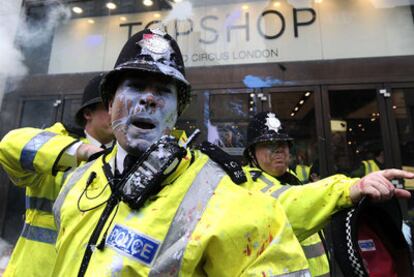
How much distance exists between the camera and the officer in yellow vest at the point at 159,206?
102 cm

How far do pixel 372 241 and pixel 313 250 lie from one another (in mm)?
1112

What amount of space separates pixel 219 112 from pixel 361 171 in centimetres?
274

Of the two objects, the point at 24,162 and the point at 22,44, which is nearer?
the point at 24,162

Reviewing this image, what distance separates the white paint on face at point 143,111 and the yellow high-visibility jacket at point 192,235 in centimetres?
23

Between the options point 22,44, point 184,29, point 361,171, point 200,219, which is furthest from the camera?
point 22,44

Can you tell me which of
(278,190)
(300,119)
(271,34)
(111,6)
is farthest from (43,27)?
(278,190)

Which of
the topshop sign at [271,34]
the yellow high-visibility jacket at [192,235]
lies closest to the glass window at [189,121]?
the topshop sign at [271,34]

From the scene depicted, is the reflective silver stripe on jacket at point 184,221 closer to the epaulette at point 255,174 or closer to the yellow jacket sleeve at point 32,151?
the yellow jacket sleeve at point 32,151

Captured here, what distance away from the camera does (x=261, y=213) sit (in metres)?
1.10

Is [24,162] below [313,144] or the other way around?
below

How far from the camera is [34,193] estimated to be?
209cm

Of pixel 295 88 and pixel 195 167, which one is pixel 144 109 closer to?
pixel 195 167

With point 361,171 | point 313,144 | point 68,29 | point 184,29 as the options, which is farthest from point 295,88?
point 68,29

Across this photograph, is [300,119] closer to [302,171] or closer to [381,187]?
[302,171]
